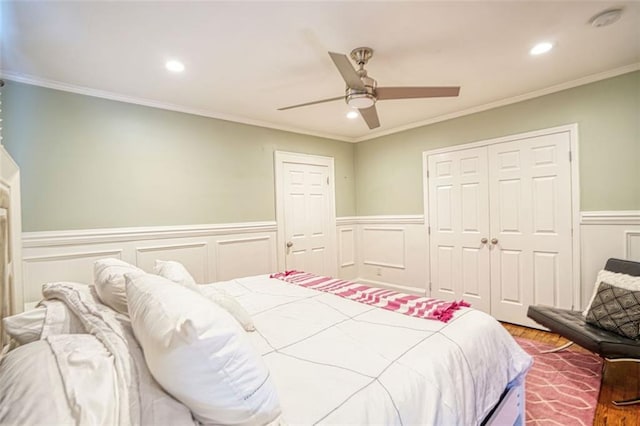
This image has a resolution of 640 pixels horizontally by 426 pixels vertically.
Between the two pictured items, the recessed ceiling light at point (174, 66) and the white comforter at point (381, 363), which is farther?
the recessed ceiling light at point (174, 66)

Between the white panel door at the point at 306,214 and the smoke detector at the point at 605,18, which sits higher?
the smoke detector at the point at 605,18

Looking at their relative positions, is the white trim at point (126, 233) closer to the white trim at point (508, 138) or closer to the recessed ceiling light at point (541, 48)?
the white trim at point (508, 138)

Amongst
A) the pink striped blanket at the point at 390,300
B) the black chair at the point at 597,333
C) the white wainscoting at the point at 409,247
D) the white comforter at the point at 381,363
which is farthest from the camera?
the white wainscoting at the point at 409,247

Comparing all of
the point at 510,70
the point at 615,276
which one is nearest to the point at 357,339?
the point at 615,276

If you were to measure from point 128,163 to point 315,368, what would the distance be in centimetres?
279

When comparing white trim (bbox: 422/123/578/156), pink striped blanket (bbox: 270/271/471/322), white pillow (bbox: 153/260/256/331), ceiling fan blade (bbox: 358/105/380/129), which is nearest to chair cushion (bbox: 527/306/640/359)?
pink striped blanket (bbox: 270/271/471/322)

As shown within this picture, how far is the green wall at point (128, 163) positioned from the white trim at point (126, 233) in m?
0.06

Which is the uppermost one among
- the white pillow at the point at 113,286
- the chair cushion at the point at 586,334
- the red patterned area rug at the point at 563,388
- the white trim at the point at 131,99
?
the white trim at the point at 131,99

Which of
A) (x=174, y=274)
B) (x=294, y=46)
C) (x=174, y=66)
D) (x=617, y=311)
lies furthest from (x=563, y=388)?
(x=174, y=66)

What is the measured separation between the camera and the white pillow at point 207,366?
0.77 meters

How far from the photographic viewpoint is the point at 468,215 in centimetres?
364

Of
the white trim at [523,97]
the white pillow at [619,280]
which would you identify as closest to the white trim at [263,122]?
the white trim at [523,97]

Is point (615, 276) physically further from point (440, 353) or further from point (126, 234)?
point (126, 234)

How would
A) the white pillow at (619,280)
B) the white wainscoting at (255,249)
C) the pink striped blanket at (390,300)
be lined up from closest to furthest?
the pink striped blanket at (390,300) < the white pillow at (619,280) < the white wainscoting at (255,249)
